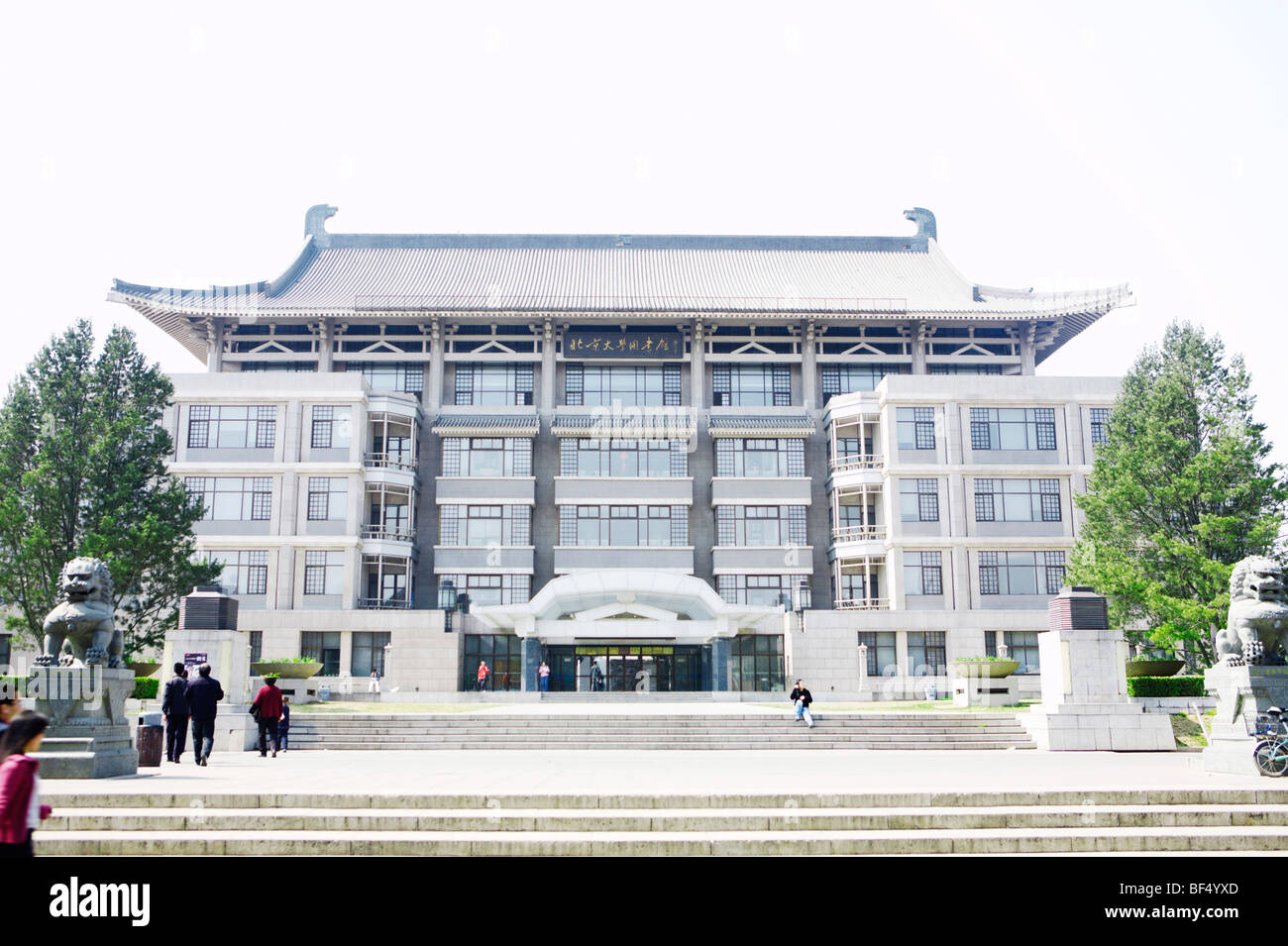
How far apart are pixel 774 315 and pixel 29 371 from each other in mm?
27945

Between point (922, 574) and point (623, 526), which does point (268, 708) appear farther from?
point (922, 574)

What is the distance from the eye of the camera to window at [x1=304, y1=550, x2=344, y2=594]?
1563 inches

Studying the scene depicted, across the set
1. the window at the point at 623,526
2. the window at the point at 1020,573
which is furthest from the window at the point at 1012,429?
the window at the point at 623,526

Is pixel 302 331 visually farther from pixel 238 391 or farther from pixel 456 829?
pixel 456 829

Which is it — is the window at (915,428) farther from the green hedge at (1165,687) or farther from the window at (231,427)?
the window at (231,427)

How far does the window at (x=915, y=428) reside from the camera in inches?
1622

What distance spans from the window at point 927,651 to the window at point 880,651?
708 millimetres

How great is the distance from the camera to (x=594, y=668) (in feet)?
130

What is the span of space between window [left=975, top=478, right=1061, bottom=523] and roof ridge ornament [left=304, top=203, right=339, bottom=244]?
34526 mm

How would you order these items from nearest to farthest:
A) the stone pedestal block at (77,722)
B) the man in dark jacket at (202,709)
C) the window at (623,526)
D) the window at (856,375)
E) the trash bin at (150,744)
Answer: the stone pedestal block at (77,722)
the man in dark jacket at (202,709)
the trash bin at (150,744)
the window at (623,526)
the window at (856,375)

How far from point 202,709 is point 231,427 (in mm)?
28156

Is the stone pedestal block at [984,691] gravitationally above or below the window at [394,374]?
below

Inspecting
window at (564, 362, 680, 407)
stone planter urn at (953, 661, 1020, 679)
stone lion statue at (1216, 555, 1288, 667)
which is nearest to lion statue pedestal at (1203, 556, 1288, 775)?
stone lion statue at (1216, 555, 1288, 667)
